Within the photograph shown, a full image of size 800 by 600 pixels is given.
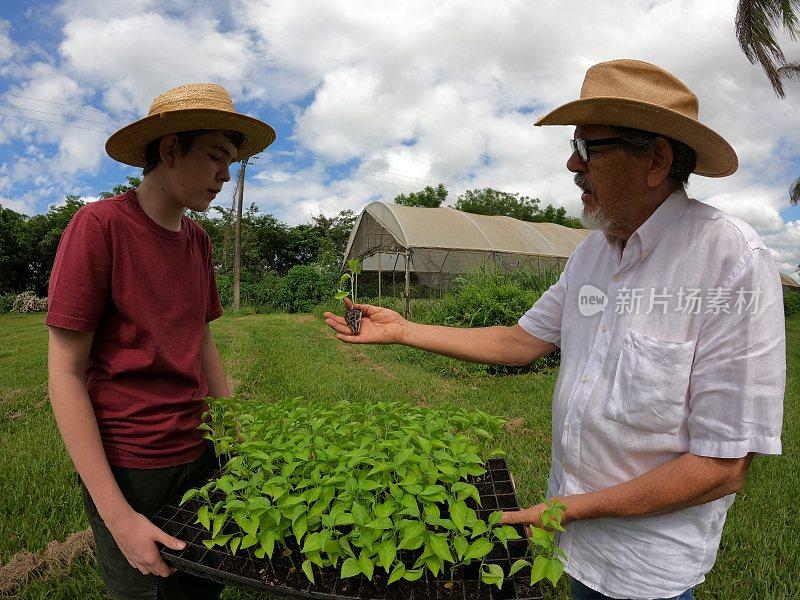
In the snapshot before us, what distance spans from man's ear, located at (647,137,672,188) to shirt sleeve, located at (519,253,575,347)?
466 mm

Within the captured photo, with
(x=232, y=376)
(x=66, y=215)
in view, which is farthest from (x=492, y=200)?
(x=232, y=376)

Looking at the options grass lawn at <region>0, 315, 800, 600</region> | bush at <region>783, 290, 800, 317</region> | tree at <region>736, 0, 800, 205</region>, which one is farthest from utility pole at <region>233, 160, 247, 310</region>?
bush at <region>783, 290, 800, 317</region>

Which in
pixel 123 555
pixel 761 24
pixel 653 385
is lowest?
pixel 123 555

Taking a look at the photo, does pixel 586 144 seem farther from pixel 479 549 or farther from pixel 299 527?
pixel 299 527

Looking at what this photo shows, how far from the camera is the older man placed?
1.24m

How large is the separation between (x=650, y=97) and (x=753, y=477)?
402 cm

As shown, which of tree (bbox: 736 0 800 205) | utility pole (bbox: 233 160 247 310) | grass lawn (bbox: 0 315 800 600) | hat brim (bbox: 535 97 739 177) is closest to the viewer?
hat brim (bbox: 535 97 739 177)

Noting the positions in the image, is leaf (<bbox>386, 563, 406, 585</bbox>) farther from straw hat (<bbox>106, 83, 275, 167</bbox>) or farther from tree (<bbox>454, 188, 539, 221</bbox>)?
tree (<bbox>454, 188, 539, 221</bbox>)

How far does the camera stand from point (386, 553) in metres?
1.27

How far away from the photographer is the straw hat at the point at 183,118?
1683mm

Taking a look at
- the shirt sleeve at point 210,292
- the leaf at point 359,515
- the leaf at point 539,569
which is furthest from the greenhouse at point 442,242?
the leaf at point 539,569

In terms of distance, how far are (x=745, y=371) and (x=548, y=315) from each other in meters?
0.77

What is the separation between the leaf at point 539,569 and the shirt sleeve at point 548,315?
0.90 meters

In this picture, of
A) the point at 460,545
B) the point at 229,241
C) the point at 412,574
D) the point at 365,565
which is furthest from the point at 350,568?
the point at 229,241
